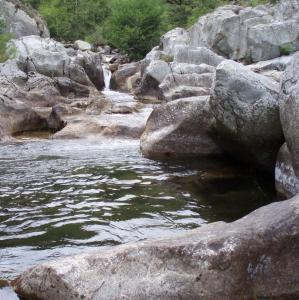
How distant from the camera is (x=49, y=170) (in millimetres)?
9461

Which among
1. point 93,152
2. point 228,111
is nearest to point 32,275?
point 228,111

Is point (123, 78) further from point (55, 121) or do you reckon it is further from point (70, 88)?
point (55, 121)

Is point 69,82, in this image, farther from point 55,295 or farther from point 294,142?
point 55,295

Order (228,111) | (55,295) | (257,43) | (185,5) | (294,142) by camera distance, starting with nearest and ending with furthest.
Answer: (55,295) < (294,142) < (228,111) < (257,43) < (185,5)

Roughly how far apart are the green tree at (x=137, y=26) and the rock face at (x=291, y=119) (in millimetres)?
28654

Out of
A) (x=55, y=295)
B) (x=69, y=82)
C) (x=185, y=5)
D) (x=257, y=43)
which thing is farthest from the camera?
(x=185, y=5)

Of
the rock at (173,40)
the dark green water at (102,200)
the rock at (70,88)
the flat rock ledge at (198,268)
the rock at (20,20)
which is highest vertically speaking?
the rock at (20,20)

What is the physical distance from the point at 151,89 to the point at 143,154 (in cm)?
1258

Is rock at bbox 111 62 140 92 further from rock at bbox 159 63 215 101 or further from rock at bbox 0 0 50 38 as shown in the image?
rock at bbox 0 0 50 38

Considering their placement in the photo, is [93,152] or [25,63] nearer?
[93,152]

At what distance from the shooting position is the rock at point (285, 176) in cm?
694

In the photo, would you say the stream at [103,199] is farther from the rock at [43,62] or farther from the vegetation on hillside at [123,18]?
the vegetation on hillside at [123,18]

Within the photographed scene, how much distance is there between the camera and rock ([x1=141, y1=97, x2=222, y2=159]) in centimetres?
977

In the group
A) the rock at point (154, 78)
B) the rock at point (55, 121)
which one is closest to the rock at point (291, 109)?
the rock at point (55, 121)
